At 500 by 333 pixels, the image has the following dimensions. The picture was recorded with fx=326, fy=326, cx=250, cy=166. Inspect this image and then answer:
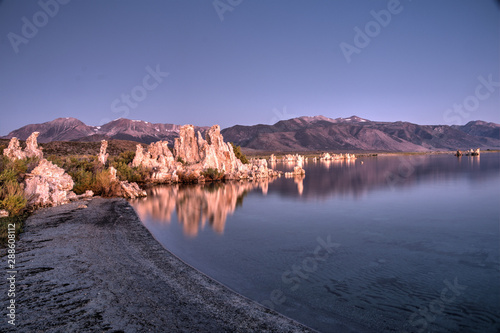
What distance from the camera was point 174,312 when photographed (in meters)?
5.94

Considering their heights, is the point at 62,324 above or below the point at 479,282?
above

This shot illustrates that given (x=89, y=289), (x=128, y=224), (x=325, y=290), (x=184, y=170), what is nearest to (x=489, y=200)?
(x=325, y=290)

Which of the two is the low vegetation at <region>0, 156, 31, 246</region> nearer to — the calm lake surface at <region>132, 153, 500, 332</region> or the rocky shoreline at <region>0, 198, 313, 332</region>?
the rocky shoreline at <region>0, 198, 313, 332</region>

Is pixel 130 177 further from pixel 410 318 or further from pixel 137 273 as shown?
pixel 410 318

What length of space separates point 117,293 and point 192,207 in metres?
14.0

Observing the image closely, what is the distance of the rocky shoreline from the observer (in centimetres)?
548

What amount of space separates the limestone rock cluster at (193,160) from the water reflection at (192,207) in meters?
8.36

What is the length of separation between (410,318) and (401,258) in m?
3.92

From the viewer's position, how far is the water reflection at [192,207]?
1630 centimetres

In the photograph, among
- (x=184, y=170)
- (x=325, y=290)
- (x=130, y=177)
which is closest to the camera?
(x=325, y=290)

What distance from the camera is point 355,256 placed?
1018 centimetres

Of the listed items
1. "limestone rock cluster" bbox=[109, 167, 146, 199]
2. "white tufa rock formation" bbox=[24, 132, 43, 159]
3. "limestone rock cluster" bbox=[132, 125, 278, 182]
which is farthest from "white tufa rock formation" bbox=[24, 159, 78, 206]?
"limestone rock cluster" bbox=[132, 125, 278, 182]

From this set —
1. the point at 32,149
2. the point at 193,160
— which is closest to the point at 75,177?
the point at 32,149

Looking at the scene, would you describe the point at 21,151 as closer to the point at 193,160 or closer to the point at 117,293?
the point at 193,160
